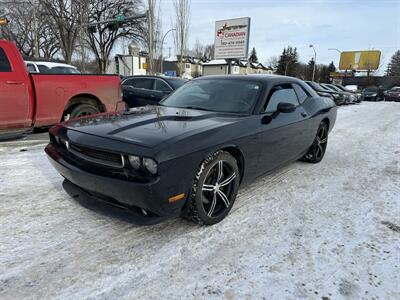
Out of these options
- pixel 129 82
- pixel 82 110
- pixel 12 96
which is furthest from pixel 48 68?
pixel 12 96

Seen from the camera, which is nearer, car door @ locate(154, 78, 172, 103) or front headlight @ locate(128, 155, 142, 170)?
front headlight @ locate(128, 155, 142, 170)

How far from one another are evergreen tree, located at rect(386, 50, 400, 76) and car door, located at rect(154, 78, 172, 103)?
253ft

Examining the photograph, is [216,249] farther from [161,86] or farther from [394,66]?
[394,66]

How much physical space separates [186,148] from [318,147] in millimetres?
3524

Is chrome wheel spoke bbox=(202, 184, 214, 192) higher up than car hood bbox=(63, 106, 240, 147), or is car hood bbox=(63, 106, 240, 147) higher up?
car hood bbox=(63, 106, 240, 147)

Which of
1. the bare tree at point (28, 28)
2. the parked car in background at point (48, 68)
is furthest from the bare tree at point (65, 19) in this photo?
the parked car in background at point (48, 68)

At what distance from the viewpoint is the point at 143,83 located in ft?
30.3

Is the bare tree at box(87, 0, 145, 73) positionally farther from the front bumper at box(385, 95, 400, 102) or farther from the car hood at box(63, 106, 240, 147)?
the car hood at box(63, 106, 240, 147)

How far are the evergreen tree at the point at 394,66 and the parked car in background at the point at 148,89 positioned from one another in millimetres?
77023

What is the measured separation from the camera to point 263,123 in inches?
137

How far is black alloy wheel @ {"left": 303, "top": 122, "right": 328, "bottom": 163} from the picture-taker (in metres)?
5.21

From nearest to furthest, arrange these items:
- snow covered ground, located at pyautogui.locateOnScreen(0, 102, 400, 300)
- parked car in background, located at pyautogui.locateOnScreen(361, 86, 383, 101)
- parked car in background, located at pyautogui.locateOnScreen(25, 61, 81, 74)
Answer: snow covered ground, located at pyautogui.locateOnScreen(0, 102, 400, 300) → parked car in background, located at pyautogui.locateOnScreen(25, 61, 81, 74) → parked car in background, located at pyautogui.locateOnScreen(361, 86, 383, 101)

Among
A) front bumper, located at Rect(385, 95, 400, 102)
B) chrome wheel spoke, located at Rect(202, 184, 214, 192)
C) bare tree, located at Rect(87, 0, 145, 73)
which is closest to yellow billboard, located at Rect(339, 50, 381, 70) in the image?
front bumper, located at Rect(385, 95, 400, 102)

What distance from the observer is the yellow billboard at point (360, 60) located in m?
65.1
